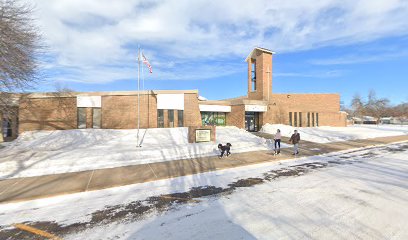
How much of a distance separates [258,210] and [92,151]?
1150cm

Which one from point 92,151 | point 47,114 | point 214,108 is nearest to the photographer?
point 92,151

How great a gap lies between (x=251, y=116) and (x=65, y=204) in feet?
87.2

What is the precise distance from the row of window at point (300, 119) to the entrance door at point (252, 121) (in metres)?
6.54

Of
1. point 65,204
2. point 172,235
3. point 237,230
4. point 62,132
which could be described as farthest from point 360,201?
point 62,132

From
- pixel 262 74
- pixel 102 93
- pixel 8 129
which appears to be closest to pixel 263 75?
pixel 262 74

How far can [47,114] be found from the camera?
22.1 m

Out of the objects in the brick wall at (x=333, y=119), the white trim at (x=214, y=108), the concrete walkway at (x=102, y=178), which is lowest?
the concrete walkway at (x=102, y=178)

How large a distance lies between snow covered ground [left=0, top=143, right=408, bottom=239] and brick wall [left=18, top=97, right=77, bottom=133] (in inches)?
715

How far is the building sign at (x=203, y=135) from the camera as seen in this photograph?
1708 centimetres

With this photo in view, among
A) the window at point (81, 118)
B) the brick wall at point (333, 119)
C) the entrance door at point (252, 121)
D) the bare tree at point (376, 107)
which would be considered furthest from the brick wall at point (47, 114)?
the bare tree at point (376, 107)

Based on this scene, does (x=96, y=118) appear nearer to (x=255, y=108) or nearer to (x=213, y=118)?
(x=213, y=118)

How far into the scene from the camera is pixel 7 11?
38.8ft

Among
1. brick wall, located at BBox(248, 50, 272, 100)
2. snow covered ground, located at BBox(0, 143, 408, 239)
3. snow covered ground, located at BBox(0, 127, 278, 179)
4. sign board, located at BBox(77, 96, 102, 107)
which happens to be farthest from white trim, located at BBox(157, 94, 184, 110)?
snow covered ground, located at BBox(0, 143, 408, 239)

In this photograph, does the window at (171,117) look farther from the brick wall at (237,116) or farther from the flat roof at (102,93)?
the brick wall at (237,116)
